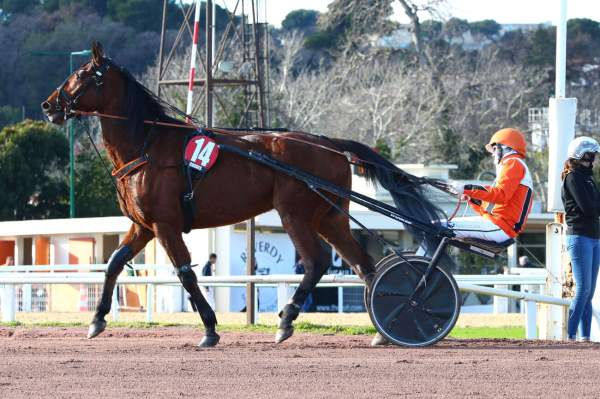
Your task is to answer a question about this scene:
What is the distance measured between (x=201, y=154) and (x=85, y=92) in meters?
1.24

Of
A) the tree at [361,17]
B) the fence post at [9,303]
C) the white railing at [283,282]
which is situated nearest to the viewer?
the white railing at [283,282]

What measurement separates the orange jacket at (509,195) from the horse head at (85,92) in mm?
3329

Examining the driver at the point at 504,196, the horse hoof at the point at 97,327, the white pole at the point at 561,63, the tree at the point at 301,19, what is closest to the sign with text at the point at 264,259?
the white pole at the point at 561,63

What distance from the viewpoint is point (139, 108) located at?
1100cm

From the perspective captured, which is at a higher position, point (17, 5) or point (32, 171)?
point (17, 5)

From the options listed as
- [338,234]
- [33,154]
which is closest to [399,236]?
[33,154]

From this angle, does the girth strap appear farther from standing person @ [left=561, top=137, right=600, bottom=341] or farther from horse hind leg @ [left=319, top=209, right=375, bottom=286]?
standing person @ [left=561, top=137, right=600, bottom=341]

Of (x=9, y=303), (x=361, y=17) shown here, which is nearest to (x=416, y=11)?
(x=361, y=17)

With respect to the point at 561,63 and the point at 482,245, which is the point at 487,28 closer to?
the point at 561,63

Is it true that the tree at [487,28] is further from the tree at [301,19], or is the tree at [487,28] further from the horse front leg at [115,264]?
the horse front leg at [115,264]

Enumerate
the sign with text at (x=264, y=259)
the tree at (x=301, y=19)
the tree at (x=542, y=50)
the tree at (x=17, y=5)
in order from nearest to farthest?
1. the sign with text at (x=264, y=259)
2. the tree at (x=542, y=50)
3. the tree at (x=17, y=5)
4. the tree at (x=301, y=19)

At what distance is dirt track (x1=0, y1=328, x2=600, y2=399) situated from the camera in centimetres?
789

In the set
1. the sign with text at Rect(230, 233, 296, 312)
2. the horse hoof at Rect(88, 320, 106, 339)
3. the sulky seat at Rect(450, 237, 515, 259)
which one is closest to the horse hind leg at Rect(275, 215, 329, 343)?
the sulky seat at Rect(450, 237, 515, 259)

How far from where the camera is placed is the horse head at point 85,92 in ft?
36.2
